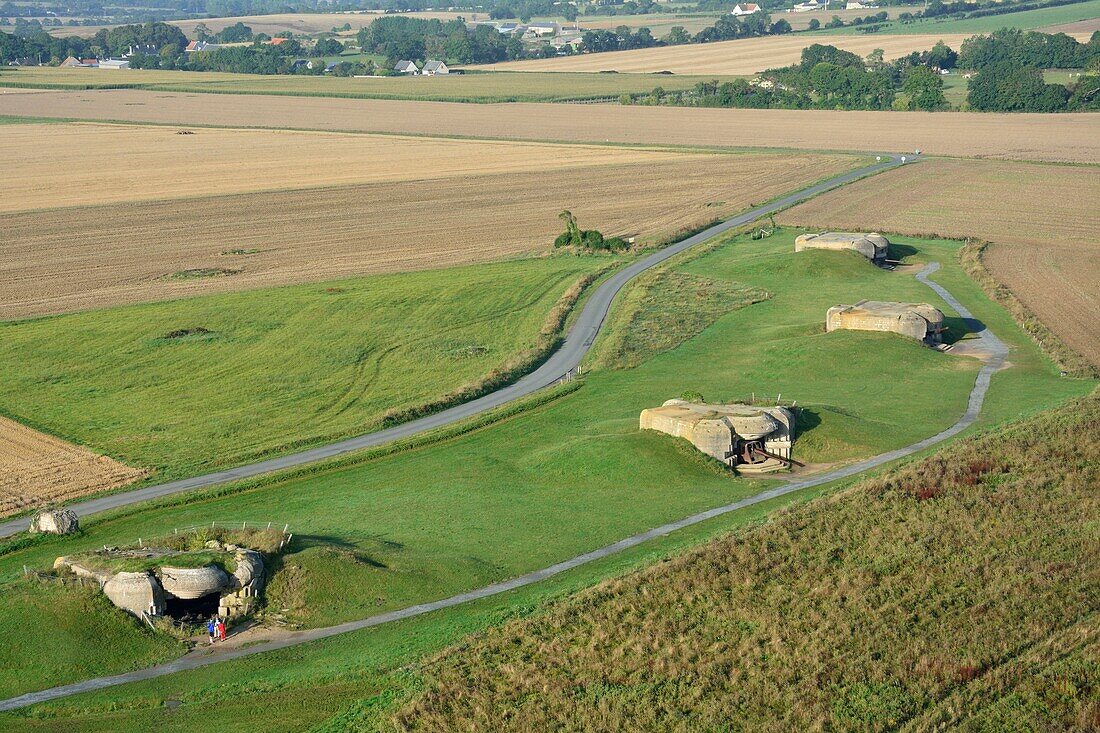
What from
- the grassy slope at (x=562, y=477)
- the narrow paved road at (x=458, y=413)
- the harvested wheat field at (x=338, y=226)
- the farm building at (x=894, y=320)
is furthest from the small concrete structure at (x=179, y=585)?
A: the harvested wheat field at (x=338, y=226)

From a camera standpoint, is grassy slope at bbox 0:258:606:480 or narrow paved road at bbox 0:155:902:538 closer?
narrow paved road at bbox 0:155:902:538

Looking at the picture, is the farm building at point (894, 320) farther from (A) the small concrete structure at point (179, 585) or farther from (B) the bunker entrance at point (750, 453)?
(A) the small concrete structure at point (179, 585)

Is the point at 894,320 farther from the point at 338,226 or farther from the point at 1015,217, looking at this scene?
the point at 338,226

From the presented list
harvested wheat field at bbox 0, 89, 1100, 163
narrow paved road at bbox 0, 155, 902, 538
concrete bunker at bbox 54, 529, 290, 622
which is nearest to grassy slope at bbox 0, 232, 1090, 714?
concrete bunker at bbox 54, 529, 290, 622

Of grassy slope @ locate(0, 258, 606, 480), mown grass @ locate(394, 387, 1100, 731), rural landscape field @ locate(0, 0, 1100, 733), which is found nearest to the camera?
mown grass @ locate(394, 387, 1100, 731)

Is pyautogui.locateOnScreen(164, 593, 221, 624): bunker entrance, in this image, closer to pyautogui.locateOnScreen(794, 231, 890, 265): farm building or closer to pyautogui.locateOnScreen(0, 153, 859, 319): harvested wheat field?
pyautogui.locateOnScreen(0, 153, 859, 319): harvested wheat field
